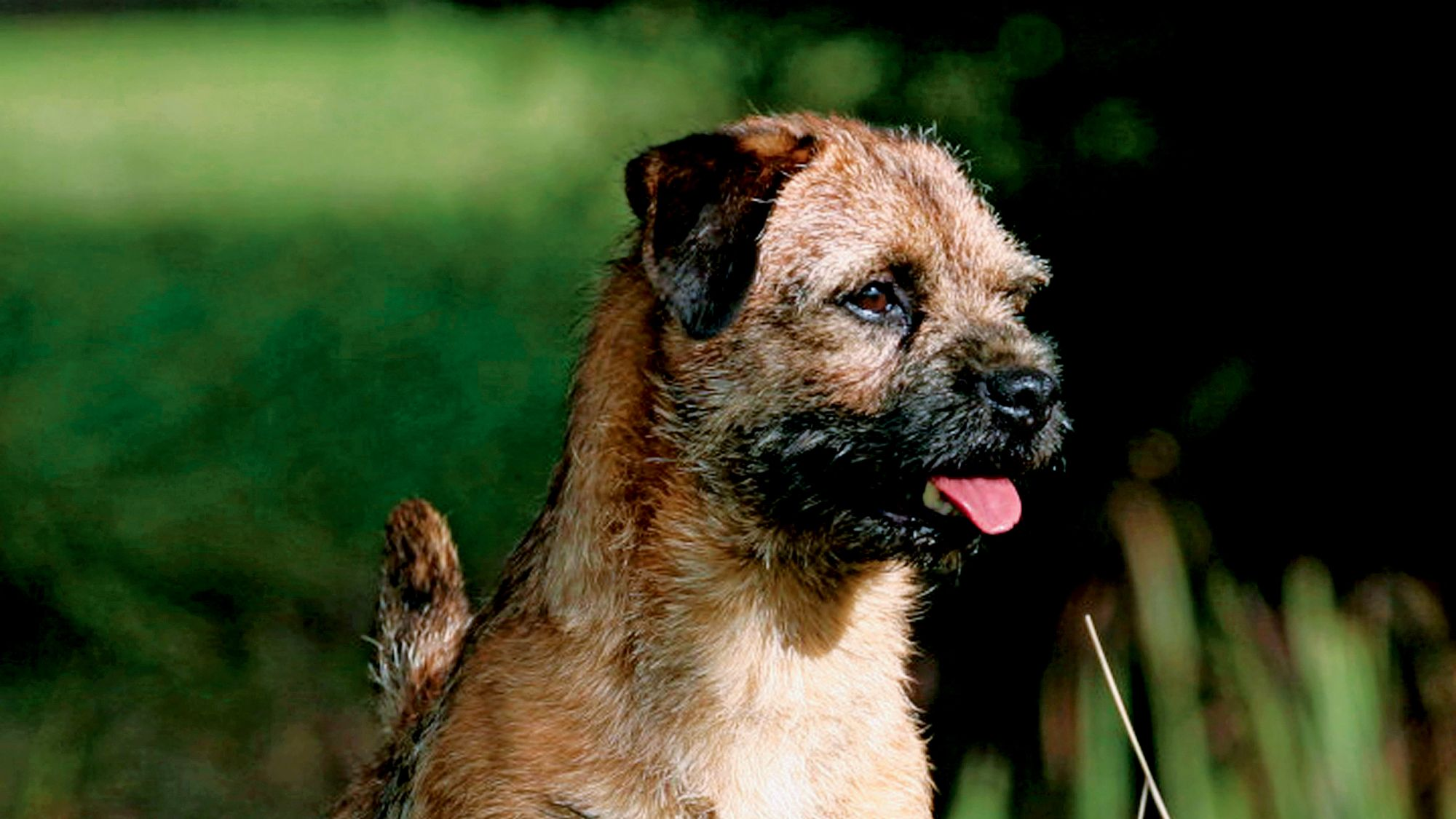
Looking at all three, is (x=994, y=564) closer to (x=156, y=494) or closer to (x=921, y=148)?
(x=921, y=148)

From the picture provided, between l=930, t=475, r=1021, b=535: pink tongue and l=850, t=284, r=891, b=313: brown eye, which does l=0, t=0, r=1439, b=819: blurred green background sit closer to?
l=930, t=475, r=1021, b=535: pink tongue

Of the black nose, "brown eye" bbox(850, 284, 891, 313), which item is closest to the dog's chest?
the black nose

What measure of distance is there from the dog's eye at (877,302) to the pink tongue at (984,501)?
1.25 ft

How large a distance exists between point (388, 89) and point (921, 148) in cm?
1922

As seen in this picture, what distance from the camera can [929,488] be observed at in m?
4.80

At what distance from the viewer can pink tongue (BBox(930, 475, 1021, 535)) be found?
4793mm

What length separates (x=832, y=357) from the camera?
4.78 metres

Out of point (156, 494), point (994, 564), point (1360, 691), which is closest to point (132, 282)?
point (156, 494)

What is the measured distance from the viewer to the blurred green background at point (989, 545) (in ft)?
19.2

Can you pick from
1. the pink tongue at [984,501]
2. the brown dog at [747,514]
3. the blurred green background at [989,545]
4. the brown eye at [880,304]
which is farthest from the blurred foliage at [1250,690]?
the brown eye at [880,304]

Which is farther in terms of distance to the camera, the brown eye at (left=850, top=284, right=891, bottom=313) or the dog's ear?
the brown eye at (left=850, top=284, right=891, bottom=313)

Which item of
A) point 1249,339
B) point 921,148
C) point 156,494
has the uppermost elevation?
point 921,148

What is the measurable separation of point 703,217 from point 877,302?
1.42ft

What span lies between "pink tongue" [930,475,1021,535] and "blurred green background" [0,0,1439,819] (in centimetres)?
40
